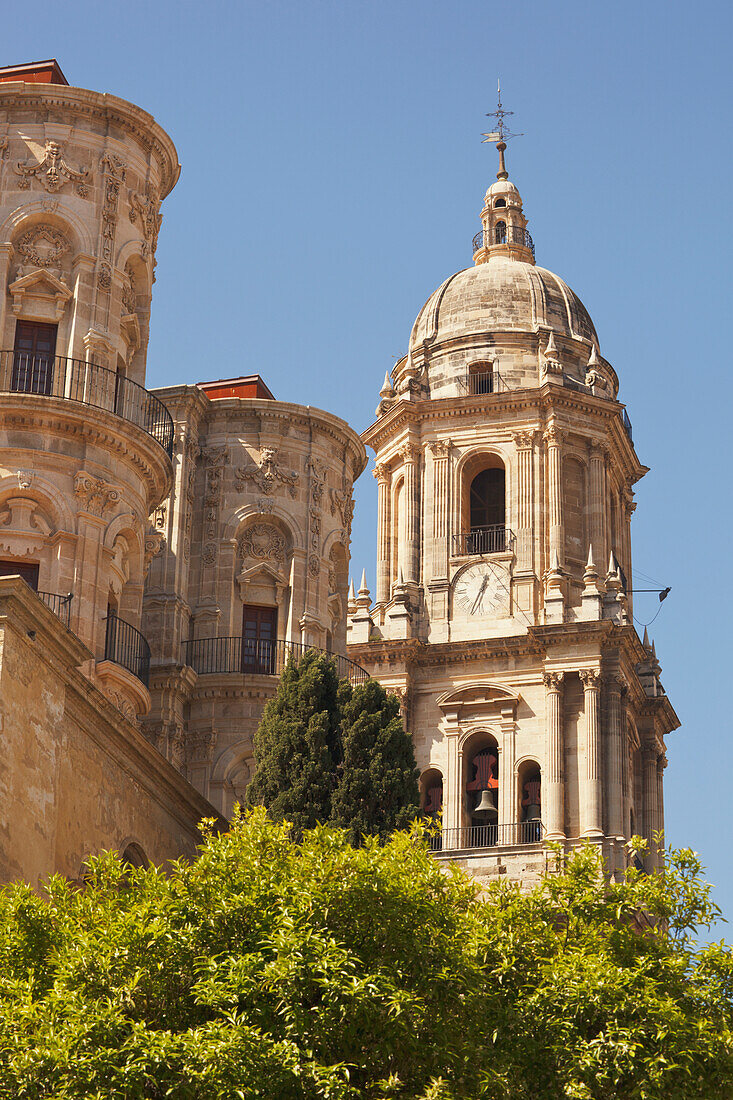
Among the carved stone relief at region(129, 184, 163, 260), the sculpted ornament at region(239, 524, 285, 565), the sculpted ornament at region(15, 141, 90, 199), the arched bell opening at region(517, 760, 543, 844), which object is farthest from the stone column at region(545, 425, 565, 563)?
the sculpted ornament at region(15, 141, 90, 199)

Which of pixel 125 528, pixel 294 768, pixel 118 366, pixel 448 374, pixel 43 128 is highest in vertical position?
pixel 448 374

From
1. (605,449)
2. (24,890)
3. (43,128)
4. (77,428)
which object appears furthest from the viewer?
(605,449)

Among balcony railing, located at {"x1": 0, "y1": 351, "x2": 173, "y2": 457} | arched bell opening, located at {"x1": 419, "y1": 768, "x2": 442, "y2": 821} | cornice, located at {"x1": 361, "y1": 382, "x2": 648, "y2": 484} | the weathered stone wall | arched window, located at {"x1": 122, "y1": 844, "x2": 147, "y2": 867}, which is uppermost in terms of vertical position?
cornice, located at {"x1": 361, "y1": 382, "x2": 648, "y2": 484}

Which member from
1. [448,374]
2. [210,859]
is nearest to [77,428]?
[210,859]

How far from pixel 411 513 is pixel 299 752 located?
3044 cm

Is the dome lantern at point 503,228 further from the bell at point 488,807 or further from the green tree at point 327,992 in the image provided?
the green tree at point 327,992

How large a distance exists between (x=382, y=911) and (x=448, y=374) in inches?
1892

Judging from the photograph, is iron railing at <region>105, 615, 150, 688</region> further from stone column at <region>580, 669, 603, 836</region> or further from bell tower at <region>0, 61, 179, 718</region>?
stone column at <region>580, 669, 603, 836</region>

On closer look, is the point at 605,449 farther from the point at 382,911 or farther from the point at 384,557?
the point at 382,911

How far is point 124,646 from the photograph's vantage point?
123 feet

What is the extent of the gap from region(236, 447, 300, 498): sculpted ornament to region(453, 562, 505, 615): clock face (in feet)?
51.0

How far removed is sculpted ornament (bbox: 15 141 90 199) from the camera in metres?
39.3

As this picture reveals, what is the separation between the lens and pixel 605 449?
67.8 meters

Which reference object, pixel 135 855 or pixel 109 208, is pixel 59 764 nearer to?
pixel 135 855
